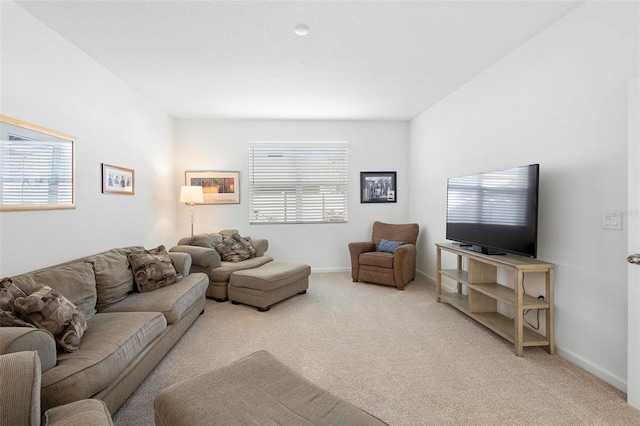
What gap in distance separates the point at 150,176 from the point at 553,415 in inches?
190

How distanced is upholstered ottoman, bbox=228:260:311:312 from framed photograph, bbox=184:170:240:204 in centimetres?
176

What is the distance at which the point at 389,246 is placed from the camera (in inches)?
188

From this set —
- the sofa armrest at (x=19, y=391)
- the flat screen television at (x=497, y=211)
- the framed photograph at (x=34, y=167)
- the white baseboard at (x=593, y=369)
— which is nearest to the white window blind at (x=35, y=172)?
the framed photograph at (x=34, y=167)

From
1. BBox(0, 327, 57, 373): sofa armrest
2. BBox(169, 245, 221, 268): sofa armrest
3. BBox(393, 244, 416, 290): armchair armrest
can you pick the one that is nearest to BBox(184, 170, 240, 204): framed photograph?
BBox(169, 245, 221, 268): sofa armrest

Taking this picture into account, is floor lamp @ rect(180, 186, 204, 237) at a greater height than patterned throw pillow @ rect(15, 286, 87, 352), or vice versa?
floor lamp @ rect(180, 186, 204, 237)

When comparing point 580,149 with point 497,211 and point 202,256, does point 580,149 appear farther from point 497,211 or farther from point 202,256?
point 202,256

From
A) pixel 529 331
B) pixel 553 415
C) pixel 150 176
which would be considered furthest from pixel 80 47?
pixel 529 331

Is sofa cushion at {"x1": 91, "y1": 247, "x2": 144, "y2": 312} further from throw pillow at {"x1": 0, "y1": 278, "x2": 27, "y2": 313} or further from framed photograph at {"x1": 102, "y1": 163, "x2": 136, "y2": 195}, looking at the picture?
framed photograph at {"x1": 102, "y1": 163, "x2": 136, "y2": 195}

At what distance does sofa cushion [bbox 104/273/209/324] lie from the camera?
2475mm

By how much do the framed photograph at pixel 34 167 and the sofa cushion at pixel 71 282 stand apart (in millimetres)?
524

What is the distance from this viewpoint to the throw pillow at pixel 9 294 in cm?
168

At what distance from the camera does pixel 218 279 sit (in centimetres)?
383

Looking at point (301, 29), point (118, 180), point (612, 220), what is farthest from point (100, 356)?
point (612, 220)

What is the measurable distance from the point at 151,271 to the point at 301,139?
3.32m
